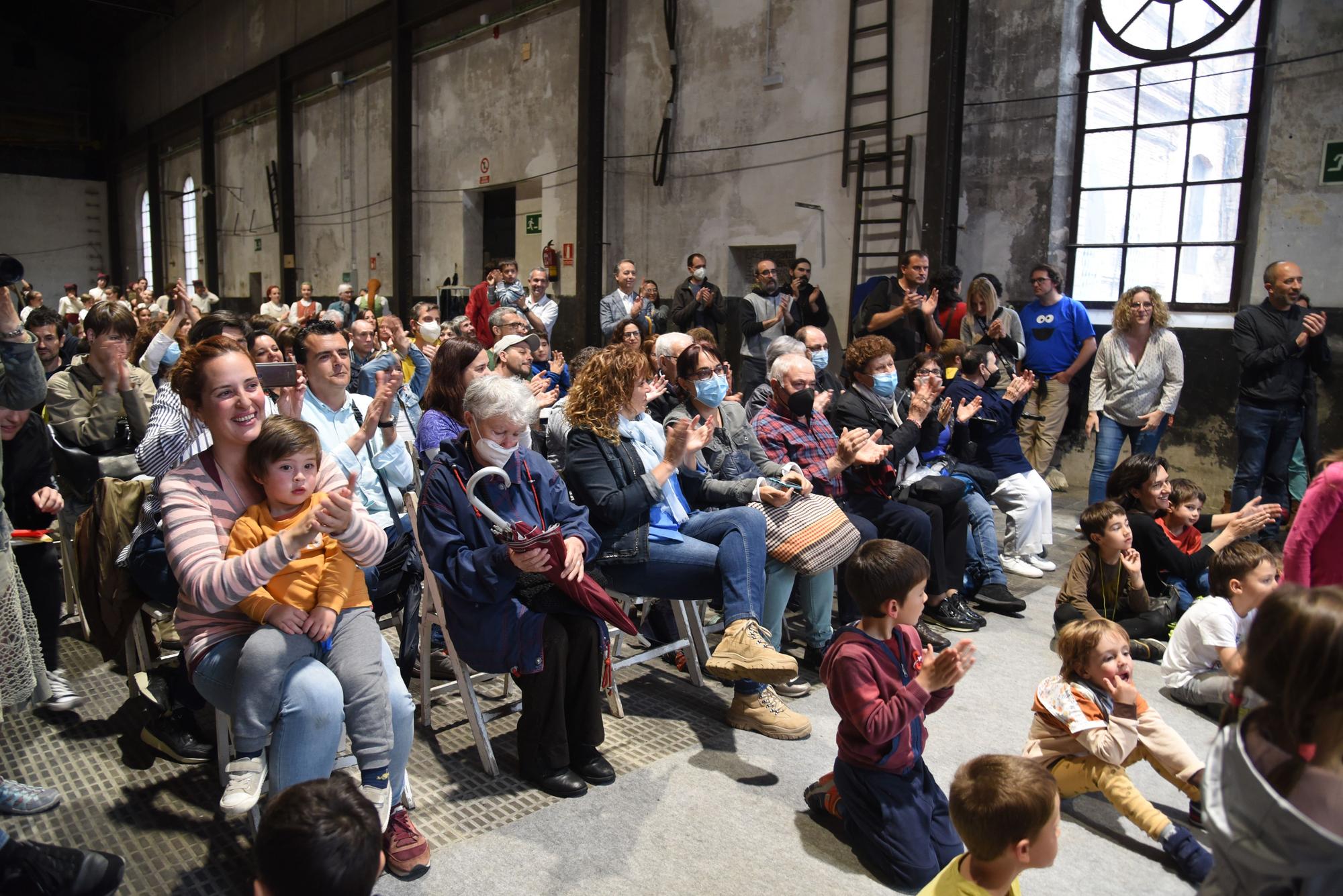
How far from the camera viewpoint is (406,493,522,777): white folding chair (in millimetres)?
3135

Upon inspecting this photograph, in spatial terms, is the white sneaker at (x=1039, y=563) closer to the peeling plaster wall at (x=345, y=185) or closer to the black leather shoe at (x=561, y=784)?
the black leather shoe at (x=561, y=784)

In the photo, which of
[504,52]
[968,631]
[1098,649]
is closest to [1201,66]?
[968,631]

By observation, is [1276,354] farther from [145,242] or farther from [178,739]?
[145,242]

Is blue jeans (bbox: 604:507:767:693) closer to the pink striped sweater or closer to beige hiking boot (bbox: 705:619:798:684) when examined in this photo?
beige hiking boot (bbox: 705:619:798:684)

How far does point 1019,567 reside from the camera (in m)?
5.65

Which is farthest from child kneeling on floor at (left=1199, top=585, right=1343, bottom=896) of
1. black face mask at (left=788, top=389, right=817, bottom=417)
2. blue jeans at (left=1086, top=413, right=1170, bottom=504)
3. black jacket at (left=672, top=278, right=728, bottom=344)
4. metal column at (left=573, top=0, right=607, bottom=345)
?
metal column at (left=573, top=0, right=607, bottom=345)

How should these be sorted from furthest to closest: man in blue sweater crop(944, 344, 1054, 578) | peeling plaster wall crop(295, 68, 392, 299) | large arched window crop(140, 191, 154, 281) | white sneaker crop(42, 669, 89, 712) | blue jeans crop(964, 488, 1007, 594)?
large arched window crop(140, 191, 154, 281) → peeling plaster wall crop(295, 68, 392, 299) → man in blue sweater crop(944, 344, 1054, 578) → blue jeans crop(964, 488, 1007, 594) → white sneaker crop(42, 669, 89, 712)

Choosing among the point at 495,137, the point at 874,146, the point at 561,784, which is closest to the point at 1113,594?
the point at 561,784

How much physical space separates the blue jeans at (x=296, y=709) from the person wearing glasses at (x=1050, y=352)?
6.19 meters

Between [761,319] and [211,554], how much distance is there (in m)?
6.57

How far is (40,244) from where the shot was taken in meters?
25.0

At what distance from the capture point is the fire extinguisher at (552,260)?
41.0 ft

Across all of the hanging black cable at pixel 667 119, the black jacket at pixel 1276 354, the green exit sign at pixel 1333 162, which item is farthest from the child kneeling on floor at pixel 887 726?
the hanging black cable at pixel 667 119

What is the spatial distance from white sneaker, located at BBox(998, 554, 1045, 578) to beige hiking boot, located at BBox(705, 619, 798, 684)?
2847 millimetres
